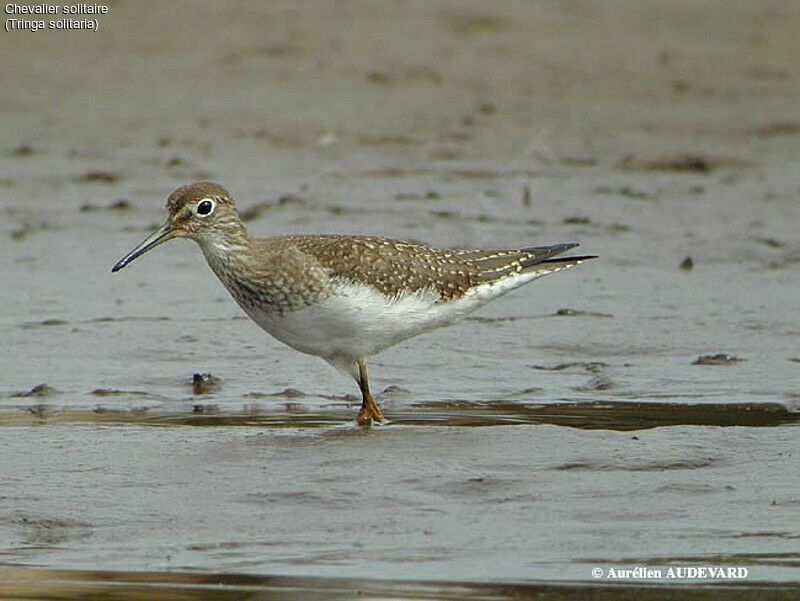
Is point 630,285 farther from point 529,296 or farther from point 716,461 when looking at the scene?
point 716,461

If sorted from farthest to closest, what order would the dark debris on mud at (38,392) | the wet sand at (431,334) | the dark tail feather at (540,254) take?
1. the dark tail feather at (540,254)
2. the dark debris on mud at (38,392)
3. the wet sand at (431,334)

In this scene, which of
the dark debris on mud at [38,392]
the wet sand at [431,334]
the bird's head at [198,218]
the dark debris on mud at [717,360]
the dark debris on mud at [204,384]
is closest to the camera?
the wet sand at [431,334]

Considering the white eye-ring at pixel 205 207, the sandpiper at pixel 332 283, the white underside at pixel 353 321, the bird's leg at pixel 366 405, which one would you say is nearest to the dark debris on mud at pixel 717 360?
the sandpiper at pixel 332 283

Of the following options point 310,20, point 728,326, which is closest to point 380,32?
point 310,20

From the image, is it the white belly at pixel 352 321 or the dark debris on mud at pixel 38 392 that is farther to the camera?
the dark debris on mud at pixel 38 392

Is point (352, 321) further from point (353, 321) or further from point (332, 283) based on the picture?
point (332, 283)

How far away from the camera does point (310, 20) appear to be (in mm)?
18812

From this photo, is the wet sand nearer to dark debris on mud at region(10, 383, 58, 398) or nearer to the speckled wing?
dark debris on mud at region(10, 383, 58, 398)

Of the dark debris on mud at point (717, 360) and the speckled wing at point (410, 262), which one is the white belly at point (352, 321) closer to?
the speckled wing at point (410, 262)

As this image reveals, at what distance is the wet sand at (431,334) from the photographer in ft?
24.9

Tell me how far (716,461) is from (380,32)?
10621 mm

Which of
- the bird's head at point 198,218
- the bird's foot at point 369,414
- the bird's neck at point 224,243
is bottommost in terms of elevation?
the bird's foot at point 369,414

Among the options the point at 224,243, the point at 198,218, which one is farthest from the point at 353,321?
the point at 198,218

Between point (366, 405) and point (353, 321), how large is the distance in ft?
1.46
